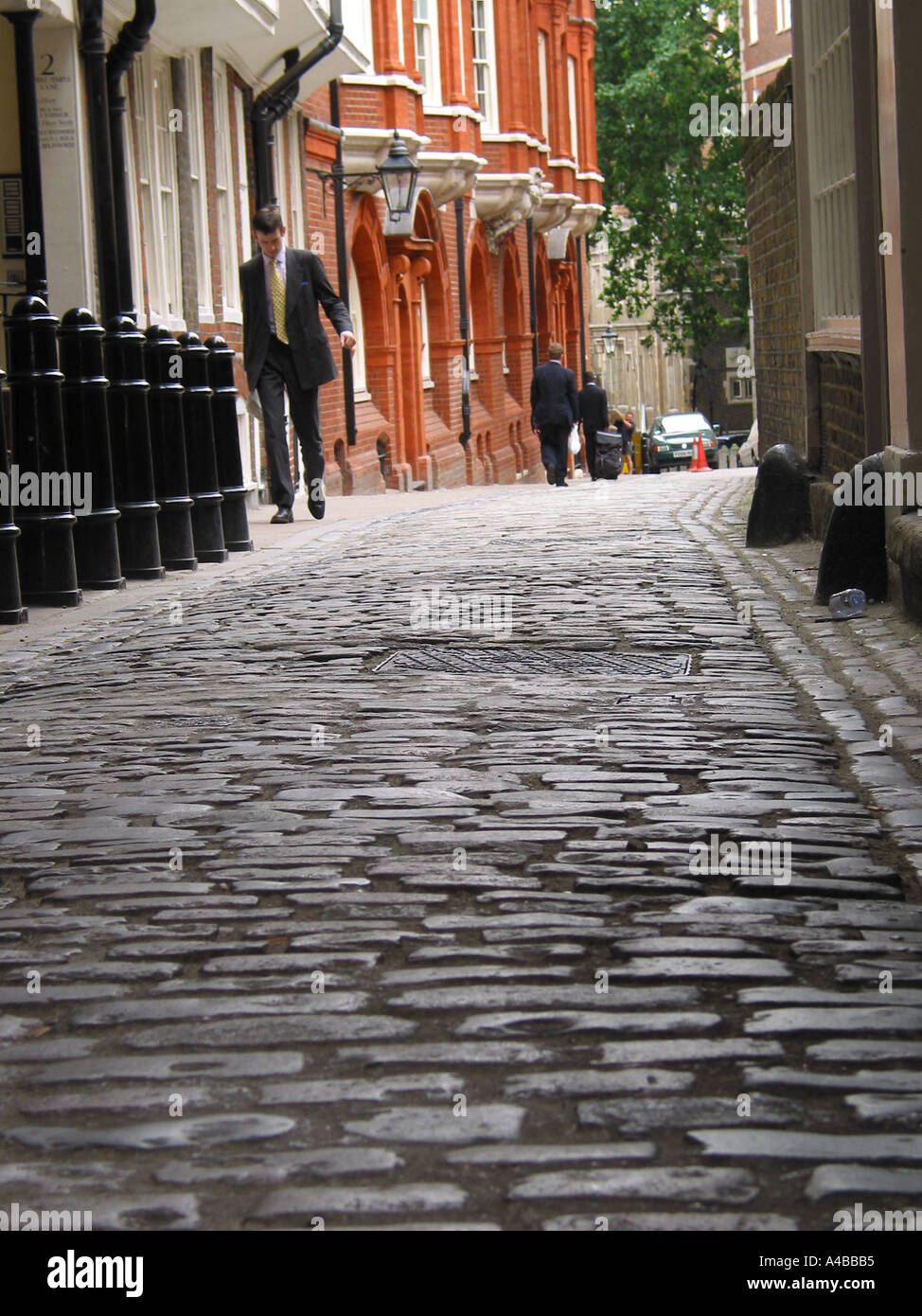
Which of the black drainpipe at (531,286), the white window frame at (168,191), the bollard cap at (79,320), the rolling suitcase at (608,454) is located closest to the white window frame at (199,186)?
the white window frame at (168,191)

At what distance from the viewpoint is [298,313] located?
14.4 meters

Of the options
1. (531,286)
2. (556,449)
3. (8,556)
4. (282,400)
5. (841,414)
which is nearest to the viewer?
(8,556)

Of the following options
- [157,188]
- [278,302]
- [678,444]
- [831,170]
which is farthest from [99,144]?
[678,444]

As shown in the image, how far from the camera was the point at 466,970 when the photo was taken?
3.63 meters

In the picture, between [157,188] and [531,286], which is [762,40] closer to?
[531,286]

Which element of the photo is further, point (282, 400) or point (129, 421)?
point (282, 400)

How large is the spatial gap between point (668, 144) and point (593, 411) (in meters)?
27.2

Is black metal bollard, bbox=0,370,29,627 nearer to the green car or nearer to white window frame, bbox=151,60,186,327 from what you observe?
white window frame, bbox=151,60,186,327

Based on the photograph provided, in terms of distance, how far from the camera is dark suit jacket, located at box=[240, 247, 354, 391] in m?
14.4

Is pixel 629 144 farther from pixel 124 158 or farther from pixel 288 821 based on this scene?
pixel 288 821

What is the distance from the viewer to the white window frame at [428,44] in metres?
29.6

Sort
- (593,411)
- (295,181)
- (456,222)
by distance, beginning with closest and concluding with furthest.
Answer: (295,181)
(593,411)
(456,222)

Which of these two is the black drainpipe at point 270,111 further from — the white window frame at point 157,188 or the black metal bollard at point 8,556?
the black metal bollard at point 8,556

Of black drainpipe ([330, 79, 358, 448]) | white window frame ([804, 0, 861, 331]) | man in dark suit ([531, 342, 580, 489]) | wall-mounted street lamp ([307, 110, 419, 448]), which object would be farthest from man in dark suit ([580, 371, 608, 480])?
white window frame ([804, 0, 861, 331])
